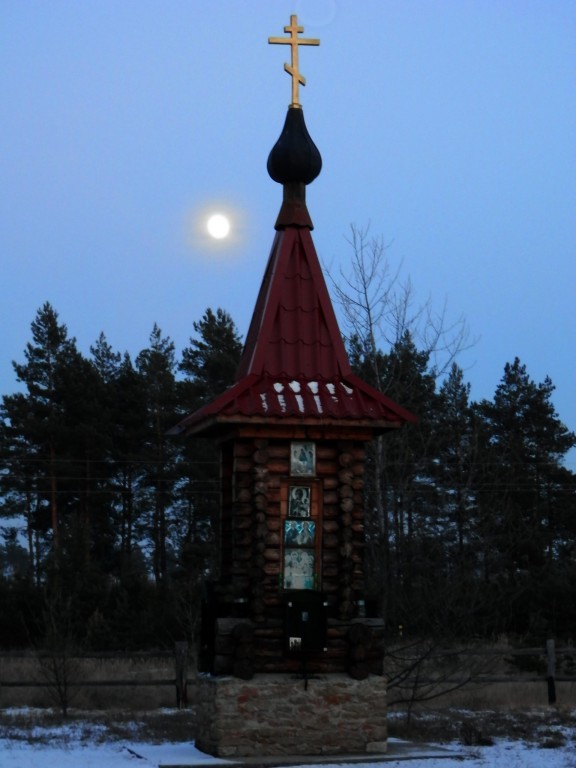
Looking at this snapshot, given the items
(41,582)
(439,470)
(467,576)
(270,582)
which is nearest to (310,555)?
(270,582)

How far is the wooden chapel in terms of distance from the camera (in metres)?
14.4

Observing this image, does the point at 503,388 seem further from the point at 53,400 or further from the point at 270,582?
the point at 270,582

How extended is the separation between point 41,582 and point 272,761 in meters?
25.6

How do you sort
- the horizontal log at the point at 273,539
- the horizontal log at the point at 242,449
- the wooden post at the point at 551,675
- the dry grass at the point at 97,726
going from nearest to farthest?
the horizontal log at the point at 273,539 → the horizontal log at the point at 242,449 → the dry grass at the point at 97,726 → the wooden post at the point at 551,675

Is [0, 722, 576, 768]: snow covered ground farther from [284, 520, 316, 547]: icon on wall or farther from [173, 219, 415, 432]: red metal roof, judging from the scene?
[173, 219, 415, 432]: red metal roof

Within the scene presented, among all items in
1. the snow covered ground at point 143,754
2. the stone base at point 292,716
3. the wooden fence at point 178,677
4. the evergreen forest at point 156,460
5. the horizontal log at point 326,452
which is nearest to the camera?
the snow covered ground at point 143,754

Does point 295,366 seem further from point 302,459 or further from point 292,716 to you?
point 292,716

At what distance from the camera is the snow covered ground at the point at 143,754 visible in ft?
45.1

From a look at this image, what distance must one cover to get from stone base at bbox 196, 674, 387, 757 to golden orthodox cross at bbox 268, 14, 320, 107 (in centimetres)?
817

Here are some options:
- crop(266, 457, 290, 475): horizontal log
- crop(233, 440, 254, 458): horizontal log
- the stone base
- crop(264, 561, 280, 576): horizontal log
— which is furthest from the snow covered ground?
crop(233, 440, 254, 458): horizontal log

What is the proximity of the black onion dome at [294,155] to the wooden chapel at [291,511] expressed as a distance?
1886 mm

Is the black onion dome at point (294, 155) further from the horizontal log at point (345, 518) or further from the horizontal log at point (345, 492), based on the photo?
the horizontal log at point (345, 518)

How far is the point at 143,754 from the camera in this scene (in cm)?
1449

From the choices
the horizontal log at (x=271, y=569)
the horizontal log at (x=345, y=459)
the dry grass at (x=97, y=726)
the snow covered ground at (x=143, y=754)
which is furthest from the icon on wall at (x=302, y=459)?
the dry grass at (x=97, y=726)
